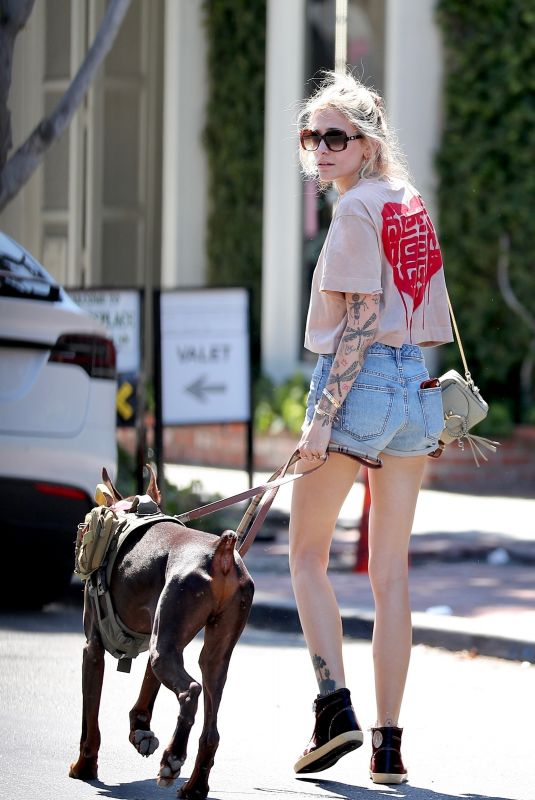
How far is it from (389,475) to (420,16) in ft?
29.7

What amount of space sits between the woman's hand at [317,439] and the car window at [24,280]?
2.51 meters

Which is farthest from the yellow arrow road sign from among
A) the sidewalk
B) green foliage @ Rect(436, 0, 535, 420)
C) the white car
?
green foliage @ Rect(436, 0, 535, 420)

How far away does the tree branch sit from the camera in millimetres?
8391

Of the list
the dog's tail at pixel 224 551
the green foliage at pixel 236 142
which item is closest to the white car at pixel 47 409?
the dog's tail at pixel 224 551

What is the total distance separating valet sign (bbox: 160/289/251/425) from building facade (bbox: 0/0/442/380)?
1.73 meters

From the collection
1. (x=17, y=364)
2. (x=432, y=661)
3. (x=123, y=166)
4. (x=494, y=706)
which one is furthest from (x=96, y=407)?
(x=123, y=166)

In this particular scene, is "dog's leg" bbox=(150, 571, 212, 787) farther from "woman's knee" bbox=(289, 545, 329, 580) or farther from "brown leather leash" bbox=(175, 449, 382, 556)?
"woman's knee" bbox=(289, 545, 329, 580)

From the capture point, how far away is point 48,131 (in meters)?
8.41

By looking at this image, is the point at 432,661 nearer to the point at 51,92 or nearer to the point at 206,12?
the point at 51,92

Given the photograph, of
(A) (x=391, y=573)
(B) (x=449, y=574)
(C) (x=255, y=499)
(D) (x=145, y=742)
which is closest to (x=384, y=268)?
(C) (x=255, y=499)

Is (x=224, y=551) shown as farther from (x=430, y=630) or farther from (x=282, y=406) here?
(x=282, y=406)

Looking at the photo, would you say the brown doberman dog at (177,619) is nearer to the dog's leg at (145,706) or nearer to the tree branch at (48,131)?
the dog's leg at (145,706)

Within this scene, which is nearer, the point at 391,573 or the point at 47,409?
the point at 391,573

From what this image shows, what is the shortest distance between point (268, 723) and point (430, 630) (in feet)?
5.52
